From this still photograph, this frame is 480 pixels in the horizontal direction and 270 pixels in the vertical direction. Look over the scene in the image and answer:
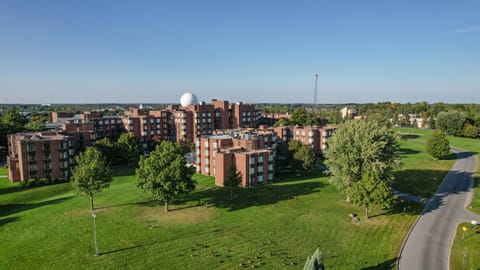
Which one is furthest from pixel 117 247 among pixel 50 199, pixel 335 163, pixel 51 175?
pixel 51 175

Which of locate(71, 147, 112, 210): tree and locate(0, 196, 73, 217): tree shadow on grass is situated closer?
locate(71, 147, 112, 210): tree

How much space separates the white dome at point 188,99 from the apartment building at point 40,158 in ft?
219

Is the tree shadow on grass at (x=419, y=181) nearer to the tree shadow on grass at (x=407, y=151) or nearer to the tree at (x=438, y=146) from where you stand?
the tree at (x=438, y=146)

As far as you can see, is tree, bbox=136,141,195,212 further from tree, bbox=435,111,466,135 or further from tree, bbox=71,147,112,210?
tree, bbox=435,111,466,135

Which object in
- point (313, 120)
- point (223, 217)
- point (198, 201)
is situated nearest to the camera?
point (223, 217)

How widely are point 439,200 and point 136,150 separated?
237 ft

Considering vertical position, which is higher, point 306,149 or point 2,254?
point 306,149

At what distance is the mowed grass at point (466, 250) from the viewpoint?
3102cm

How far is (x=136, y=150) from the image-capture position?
→ 8469 cm

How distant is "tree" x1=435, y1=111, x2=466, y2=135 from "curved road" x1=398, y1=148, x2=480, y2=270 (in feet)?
267

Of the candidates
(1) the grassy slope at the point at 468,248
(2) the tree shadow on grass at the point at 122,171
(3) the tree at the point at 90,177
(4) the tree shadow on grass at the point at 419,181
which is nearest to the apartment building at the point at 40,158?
(2) the tree shadow on grass at the point at 122,171

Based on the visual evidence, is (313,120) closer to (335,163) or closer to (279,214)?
(335,163)

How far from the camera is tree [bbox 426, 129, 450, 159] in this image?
268 ft

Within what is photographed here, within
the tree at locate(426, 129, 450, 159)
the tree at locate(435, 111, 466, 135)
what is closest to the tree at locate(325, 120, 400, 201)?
the tree at locate(426, 129, 450, 159)
